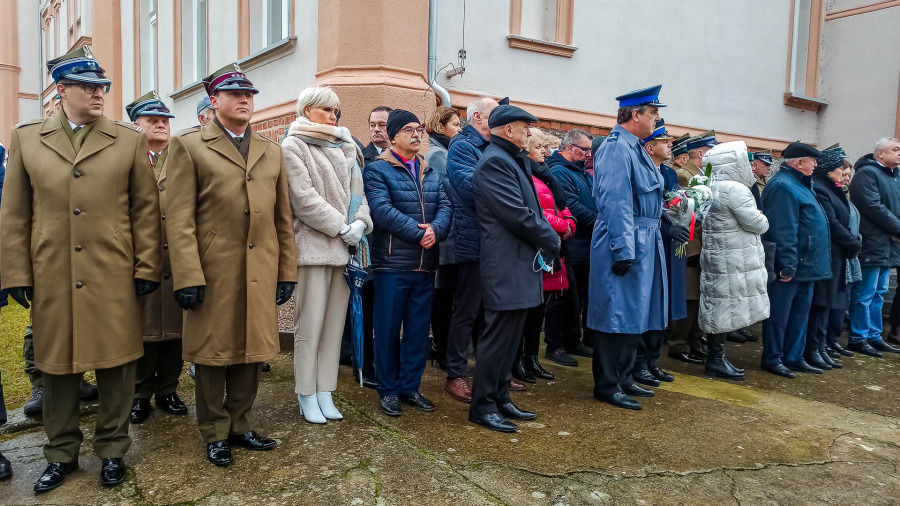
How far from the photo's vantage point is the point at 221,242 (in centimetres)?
354

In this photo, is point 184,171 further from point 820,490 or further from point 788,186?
point 788,186

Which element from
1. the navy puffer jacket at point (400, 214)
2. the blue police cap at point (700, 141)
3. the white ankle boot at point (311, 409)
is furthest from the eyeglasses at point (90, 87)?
the blue police cap at point (700, 141)

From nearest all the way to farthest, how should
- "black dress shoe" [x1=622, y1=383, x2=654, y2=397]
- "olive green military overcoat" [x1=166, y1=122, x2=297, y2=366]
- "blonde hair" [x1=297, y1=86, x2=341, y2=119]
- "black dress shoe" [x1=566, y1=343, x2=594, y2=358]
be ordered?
"olive green military overcoat" [x1=166, y1=122, x2=297, y2=366] < "blonde hair" [x1=297, y1=86, x2=341, y2=119] < "black dress shoe" [x1=622, y1=383, x2=654, y2=397] < "black dress shoe" [x1=566, y1=343, x2=594, y2=358]

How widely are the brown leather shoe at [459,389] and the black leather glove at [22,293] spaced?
2643 mm

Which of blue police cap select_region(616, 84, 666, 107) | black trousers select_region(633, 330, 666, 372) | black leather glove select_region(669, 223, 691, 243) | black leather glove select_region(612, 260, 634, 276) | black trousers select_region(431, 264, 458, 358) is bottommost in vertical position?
black trousers select_region(633, 330, 666, 372)

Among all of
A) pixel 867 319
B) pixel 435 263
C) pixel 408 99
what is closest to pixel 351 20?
pixel 408 99

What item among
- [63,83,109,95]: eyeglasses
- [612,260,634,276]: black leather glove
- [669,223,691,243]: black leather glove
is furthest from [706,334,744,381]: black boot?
[63,83,109,95]: eyeglasses

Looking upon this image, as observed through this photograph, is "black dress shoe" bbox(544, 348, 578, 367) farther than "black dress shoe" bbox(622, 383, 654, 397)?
Yes

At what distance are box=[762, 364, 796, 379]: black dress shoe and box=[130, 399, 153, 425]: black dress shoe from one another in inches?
→ 197

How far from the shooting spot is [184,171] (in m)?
3.50

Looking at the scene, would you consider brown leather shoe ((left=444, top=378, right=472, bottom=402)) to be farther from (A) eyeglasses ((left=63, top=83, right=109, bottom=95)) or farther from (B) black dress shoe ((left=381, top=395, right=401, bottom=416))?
(A) eyeglasses ((left=63, top=83, right=109, bottom=95))

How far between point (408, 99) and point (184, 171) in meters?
3.51

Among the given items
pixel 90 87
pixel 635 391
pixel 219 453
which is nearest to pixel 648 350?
pixel 635 391

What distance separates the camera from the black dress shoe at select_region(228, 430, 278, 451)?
3.73m
